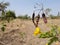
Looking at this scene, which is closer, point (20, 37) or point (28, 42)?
point (28, 42)

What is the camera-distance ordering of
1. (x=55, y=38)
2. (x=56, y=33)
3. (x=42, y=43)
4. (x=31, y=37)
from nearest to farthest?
(x=55, y=38) < (x=56, y=33) < (x=42, y=43) < (x=31, y=37)

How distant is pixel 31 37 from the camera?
559 cm

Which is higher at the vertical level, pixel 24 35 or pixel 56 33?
pixel 56 33

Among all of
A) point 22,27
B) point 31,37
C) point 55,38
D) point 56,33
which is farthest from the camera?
point 22,27

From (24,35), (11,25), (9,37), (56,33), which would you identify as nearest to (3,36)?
(9,37)

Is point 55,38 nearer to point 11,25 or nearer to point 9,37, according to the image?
point 9,37

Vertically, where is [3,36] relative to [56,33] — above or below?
below

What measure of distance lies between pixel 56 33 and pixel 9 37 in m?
3.98

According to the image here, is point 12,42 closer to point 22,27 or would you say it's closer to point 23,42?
point 23,42

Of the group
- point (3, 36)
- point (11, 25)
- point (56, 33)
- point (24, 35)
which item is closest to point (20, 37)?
point (24, 35)

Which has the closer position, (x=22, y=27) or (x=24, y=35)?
(x=24, y=35)

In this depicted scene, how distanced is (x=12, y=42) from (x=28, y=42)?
389 mm

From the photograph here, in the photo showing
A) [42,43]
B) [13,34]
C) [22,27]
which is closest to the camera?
[42,43]

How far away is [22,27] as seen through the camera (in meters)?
6.53
